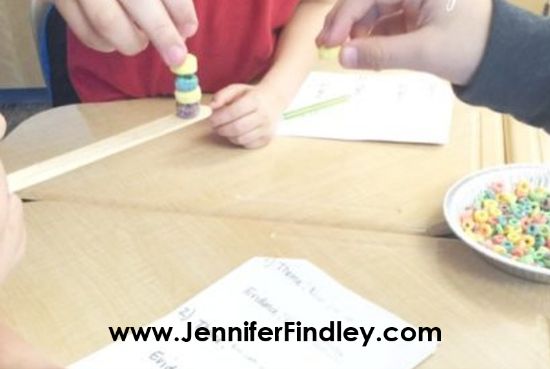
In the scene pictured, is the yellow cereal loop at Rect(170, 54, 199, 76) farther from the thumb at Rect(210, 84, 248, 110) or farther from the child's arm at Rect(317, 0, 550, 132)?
the child's arm at Rect(317, 0, 550, 132)

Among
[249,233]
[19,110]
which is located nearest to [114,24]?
[249,233]

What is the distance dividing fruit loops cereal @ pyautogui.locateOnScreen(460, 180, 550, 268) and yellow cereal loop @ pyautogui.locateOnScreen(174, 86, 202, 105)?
1.19ft

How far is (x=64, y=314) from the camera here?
2.06 feet

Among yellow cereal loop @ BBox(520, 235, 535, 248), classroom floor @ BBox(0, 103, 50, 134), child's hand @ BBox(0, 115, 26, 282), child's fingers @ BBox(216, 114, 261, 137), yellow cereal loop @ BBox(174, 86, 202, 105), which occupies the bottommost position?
classroom floor @ BBox(0, 103, 50, 134)

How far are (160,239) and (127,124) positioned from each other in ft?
0.97

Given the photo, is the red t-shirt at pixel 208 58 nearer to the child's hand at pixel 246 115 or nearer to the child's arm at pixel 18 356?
the child's hand at pixel 246 115

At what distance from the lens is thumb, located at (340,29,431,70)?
667 millimetres

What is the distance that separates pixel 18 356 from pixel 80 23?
405 millimetres

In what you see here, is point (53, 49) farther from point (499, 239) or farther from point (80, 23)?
point (499, 239)

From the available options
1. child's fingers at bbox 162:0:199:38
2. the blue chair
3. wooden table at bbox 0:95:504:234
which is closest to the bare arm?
wooden table at bbox 0:95:504:234

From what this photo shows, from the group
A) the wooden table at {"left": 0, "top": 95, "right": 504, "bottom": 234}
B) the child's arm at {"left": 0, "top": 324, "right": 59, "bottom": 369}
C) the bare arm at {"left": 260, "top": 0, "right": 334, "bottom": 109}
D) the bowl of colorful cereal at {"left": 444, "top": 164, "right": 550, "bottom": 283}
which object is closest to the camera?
the child's arm at {"left": 0, "top": 324, "right": 59, "bottom": 369}

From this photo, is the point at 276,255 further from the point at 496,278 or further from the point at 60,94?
the point at 60,94

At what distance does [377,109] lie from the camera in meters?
0.96

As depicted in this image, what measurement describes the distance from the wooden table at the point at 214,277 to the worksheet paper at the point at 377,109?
8.5 inches
